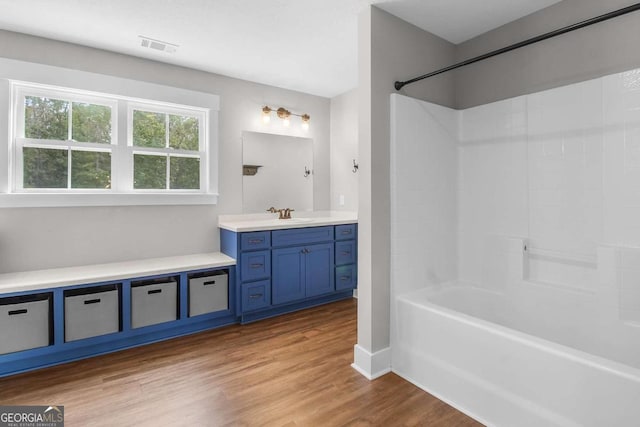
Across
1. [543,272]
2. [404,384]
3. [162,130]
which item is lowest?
[404,384]

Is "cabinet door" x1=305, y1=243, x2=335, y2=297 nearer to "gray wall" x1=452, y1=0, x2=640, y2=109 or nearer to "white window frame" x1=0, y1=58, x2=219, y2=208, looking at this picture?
"white window frame" x1=0, y1=58, x2=219, y2=208

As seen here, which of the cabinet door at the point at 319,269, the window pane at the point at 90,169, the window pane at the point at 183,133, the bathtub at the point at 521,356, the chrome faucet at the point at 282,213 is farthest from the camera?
the chrome faucet at the point at 282,213

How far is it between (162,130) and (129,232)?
1.04 m

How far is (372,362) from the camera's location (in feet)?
7.06

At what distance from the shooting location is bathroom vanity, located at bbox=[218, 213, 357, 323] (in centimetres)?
307

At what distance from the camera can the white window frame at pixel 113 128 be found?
2.51 m

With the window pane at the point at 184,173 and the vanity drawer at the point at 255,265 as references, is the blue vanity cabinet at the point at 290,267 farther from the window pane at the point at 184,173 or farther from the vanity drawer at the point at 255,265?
the window pane at the point at 184,173

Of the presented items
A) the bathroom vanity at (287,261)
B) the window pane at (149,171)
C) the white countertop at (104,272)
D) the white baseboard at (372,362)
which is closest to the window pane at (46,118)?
the window pane at (149,171)

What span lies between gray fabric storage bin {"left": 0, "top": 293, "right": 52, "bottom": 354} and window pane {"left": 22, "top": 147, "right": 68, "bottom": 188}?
0.96m

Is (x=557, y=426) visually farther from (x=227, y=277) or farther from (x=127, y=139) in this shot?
(x=127, y=139)

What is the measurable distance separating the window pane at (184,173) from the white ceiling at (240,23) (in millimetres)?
946

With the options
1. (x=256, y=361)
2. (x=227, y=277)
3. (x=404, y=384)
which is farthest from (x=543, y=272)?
(x=227, y=277)

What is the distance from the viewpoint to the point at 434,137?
2529mm

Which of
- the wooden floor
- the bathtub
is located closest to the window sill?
the wooden floor
